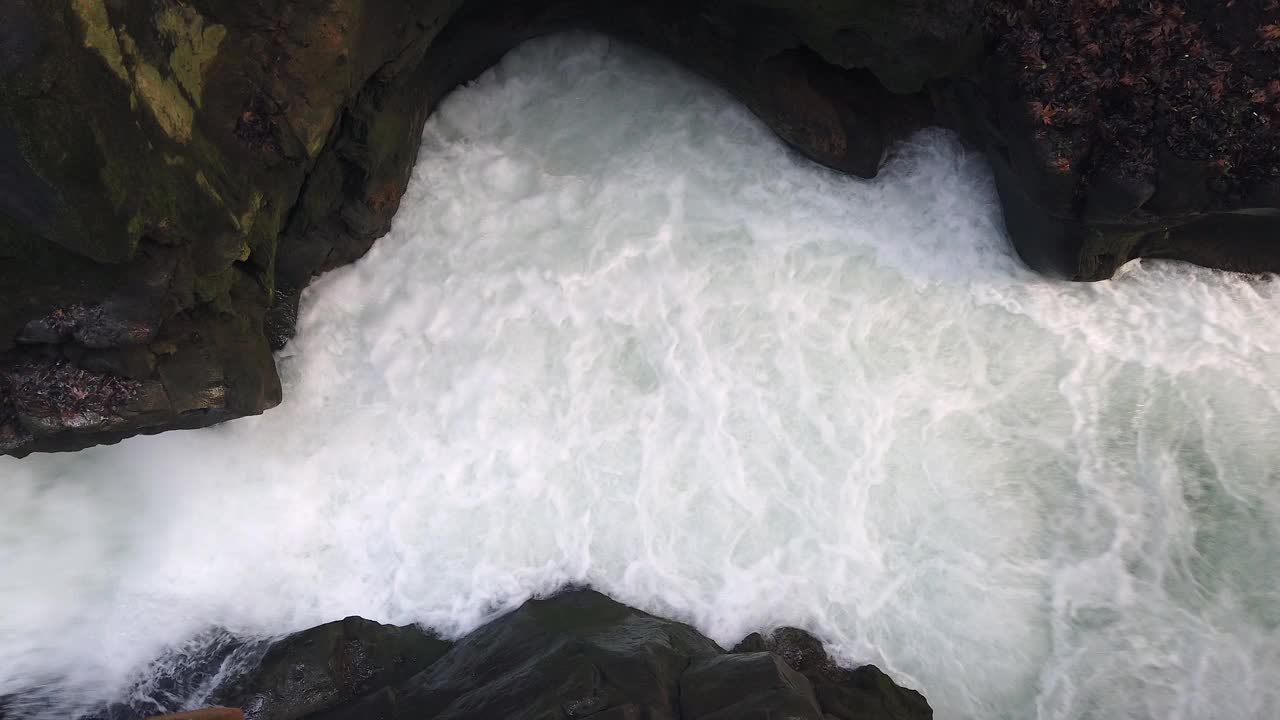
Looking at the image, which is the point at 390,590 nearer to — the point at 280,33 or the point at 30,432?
the point at 30,432

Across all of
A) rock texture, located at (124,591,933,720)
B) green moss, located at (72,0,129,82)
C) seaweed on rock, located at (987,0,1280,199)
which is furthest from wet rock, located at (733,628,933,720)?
green moss, located at (72,0,129,82)

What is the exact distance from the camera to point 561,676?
270 inches

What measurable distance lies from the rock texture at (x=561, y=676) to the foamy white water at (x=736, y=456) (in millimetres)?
549

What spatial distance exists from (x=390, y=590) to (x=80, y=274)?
4.44 meters

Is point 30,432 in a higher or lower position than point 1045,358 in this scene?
lower

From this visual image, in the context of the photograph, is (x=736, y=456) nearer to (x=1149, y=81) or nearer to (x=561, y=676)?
(x=561, y=676)

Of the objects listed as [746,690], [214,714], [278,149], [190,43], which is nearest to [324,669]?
[214,714]

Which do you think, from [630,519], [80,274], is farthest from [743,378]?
[80,274]

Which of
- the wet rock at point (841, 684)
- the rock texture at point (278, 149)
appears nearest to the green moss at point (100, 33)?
the rock texture at point (278, 149)

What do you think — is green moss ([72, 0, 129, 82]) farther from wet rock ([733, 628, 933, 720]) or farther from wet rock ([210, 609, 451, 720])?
wet rock ([733, 628, 933, 720])

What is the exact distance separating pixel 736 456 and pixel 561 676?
327cm

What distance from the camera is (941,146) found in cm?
962

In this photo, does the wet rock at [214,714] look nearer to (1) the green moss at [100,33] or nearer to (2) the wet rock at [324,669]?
(2) the wet rock at [324,669]

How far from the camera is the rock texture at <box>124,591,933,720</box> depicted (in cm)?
668
